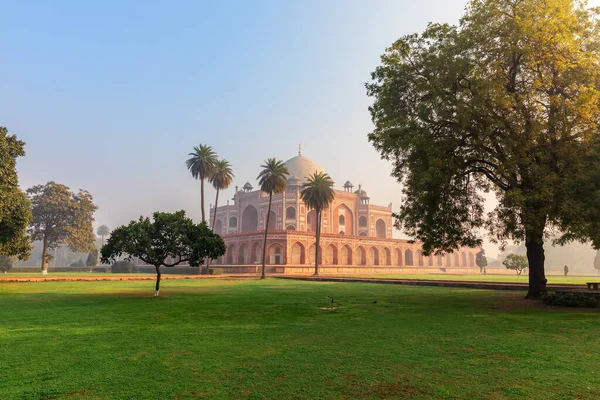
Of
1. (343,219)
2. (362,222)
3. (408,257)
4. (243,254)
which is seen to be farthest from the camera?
(408,257)

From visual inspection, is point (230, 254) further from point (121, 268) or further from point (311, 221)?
point (121, 268)

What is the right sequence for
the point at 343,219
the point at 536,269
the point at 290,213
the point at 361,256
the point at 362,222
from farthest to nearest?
the point at 362,222
the point at 343,219
the point at 290,213
the point at 361,256
the point at 536,269

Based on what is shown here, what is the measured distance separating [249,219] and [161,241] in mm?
61144

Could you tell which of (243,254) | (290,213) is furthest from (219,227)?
(243,254)

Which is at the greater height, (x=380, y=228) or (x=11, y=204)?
(x=380, y=228)

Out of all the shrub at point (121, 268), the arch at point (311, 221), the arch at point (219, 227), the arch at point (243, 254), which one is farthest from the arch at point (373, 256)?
the shrub at point (121, 268)

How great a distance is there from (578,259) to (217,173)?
425ft

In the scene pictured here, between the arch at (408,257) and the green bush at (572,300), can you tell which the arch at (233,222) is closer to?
the arch at (408,257)

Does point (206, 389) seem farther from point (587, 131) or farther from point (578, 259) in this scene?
point (578, 259)

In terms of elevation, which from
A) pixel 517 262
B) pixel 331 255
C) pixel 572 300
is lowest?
pixel 572 300

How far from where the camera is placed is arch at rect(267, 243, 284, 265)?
63.2m

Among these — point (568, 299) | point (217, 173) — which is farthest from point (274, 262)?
point (568, 299)

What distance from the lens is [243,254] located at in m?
67.4

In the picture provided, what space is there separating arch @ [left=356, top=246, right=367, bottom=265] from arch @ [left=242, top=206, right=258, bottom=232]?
21.5 metres
